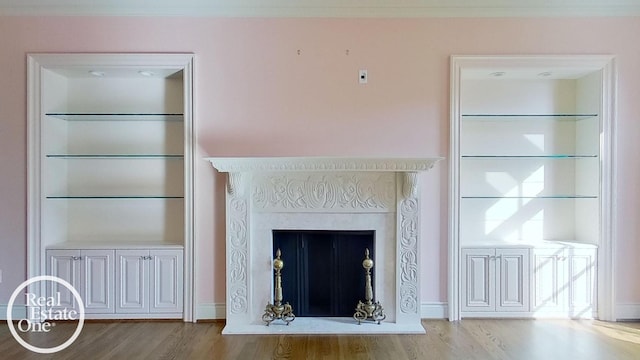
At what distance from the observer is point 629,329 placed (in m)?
3.21

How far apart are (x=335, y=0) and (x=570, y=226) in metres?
3.01

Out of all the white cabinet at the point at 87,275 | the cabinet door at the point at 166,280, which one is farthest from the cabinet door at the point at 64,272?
the cabinet door at the point at 166,280

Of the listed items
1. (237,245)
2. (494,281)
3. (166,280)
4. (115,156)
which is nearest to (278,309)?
(237,245)

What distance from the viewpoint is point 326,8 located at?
330 centimetres

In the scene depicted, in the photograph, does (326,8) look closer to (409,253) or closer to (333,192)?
(333,192)

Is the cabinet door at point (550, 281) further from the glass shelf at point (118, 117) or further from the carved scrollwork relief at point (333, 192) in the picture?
the glass shelf at point (118, 117)

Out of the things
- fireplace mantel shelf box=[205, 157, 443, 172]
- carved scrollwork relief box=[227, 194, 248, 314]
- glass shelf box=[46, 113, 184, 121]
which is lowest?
carved scrollwork relief box=[227, 194, 248, 314]

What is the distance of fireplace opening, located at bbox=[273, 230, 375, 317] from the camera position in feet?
10.9

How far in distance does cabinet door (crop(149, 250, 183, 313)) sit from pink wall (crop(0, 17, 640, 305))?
202mm

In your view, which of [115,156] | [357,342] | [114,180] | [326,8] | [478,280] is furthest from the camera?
[114,180]

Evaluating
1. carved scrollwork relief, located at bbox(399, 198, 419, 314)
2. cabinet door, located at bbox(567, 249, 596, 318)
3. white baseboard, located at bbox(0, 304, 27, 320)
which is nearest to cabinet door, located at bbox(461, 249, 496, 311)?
carved scrollwork relief, located at bbox(399, 198, 419, 314)

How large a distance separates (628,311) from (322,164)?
2968 millimetres

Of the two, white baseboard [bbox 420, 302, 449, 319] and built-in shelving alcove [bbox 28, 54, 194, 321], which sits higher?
built-in shelving alcove [bbox 28, 54, 194, 321]

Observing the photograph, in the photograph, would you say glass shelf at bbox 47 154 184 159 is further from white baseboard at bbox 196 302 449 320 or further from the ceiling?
white baseboard at bbox 196 302 449 320
